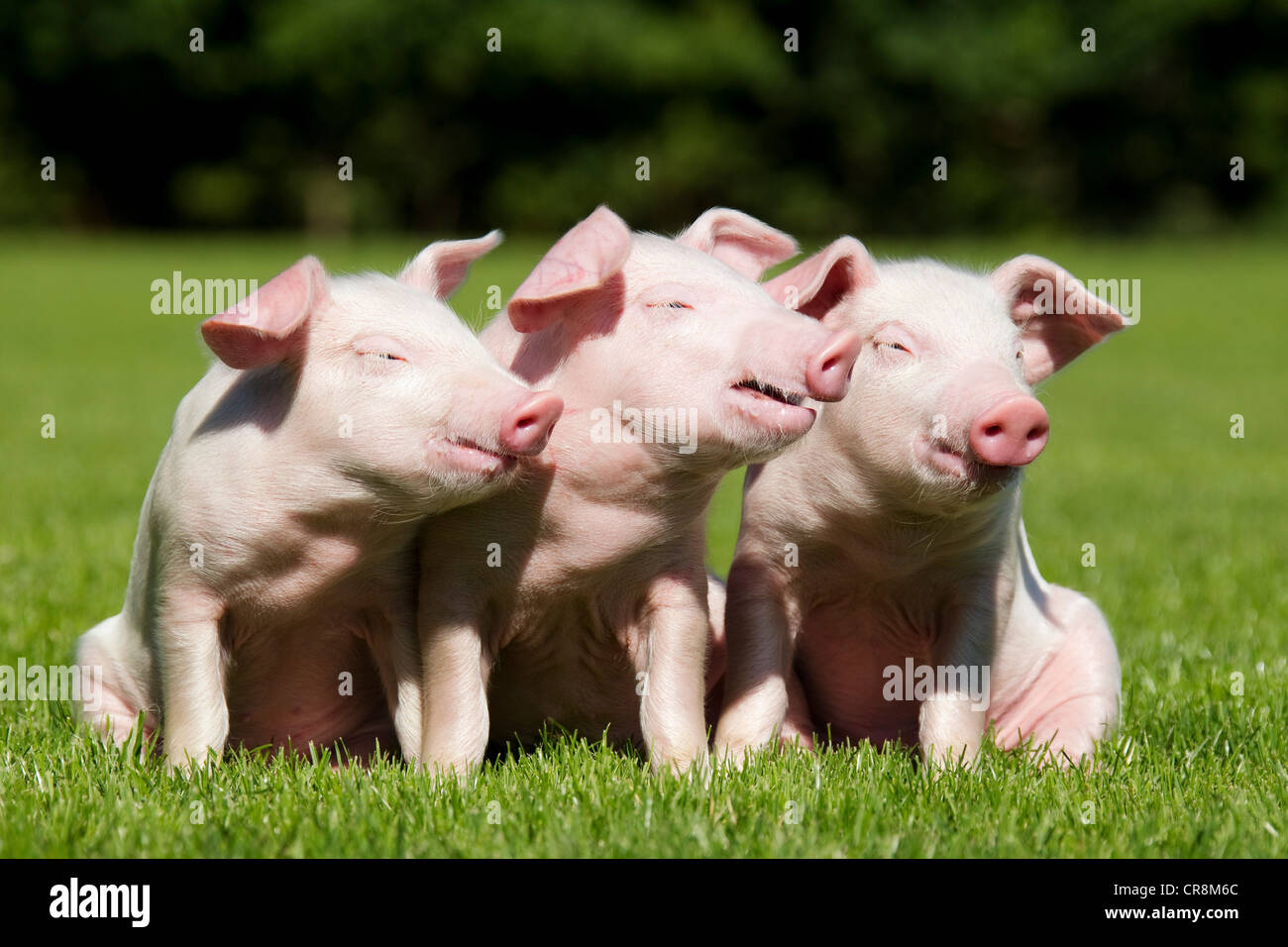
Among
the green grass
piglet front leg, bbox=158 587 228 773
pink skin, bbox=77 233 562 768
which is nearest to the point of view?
the green grass

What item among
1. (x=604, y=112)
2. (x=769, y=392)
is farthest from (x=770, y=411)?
(x=604, y=112)

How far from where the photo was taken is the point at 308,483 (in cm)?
372

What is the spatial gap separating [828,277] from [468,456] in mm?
1248

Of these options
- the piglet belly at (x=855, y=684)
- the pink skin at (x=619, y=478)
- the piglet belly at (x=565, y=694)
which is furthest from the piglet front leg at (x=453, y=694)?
the piglet belly at (x=855, y=684)

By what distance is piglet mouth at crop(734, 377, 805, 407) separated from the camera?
12.1 ft

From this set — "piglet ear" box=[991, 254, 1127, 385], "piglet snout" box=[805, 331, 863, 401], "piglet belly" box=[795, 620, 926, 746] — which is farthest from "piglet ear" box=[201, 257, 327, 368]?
"piglet ear" box=[991, 254, 1127, 385]

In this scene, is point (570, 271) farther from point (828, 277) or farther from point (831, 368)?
point (828, 277)

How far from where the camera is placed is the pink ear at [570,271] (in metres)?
3.78

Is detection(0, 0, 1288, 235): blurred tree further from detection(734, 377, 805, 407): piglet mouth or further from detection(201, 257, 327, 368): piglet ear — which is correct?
detection(734, 377, 805, 407): piglet mouth

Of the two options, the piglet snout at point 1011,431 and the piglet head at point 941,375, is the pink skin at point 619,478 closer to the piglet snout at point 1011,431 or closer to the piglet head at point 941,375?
the piglet head at point 941,375

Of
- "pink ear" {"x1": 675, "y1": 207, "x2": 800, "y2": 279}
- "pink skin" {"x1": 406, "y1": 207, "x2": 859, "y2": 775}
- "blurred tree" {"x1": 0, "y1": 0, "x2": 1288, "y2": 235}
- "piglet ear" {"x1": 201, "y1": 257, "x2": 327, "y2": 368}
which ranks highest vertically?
"blurred tree" {"x1": 0, "y1": 0, "x2": 1288, "y2": 235}

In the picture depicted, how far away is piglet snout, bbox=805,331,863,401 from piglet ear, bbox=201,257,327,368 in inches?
46.7

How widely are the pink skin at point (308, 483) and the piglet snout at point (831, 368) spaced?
58 centimetres
